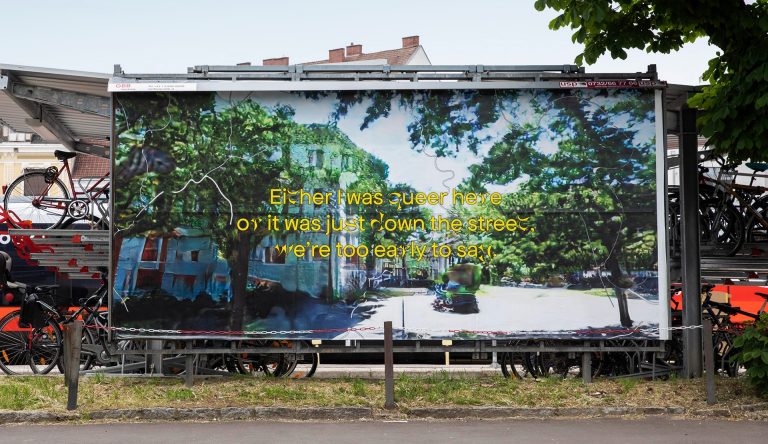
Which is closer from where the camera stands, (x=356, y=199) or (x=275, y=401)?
(x=275, y=401)

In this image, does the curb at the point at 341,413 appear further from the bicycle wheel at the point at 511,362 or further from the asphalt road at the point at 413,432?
the bicycle wheel at the point at 511,362

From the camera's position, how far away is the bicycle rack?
14.4 meters

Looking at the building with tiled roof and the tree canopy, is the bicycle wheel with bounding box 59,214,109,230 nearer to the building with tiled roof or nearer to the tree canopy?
the tree canopy

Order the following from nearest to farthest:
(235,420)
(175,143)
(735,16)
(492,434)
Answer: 1. (492,434)
2. (235,420)
3. (735,16)
4. (175,143)

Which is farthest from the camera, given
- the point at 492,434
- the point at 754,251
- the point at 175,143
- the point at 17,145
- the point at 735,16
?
the point at 17,145

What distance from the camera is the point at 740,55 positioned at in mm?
12383

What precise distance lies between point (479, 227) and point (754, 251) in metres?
4.78

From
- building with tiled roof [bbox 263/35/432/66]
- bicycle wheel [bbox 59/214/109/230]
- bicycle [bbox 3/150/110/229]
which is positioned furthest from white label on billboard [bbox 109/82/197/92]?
building with tiled roof [bbox 263/35/432/66]

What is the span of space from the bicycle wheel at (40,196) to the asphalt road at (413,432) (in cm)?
536

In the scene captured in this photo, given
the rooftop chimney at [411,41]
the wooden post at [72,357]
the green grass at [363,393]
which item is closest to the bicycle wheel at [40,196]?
the green grass at [363,393]

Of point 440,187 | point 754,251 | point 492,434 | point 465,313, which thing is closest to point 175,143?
point 440,187

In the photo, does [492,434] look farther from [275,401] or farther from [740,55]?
[740,55]

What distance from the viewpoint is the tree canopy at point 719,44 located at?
39.8 feet

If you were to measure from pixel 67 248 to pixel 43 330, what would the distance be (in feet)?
5.97
